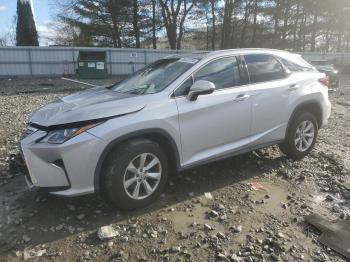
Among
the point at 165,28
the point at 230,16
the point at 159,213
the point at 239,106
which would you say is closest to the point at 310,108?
the point at 239,106

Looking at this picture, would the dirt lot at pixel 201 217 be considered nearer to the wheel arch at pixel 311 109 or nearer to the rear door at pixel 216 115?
the rear door at pixel 216 115

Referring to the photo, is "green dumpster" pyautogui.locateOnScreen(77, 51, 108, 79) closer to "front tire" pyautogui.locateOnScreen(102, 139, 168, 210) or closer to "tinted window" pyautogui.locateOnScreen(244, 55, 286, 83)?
"tinted window" pyautogui.locateOnScreen(244, 55, 286, 83)

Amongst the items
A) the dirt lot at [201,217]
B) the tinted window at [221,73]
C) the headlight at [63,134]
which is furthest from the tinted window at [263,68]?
the headlight at [63,134]

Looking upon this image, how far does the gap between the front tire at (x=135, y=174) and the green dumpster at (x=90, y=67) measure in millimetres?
19347

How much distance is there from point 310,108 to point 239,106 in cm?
165

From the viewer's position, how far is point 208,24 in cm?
4209

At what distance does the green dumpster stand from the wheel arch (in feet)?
60.1

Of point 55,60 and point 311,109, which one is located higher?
point 55,60

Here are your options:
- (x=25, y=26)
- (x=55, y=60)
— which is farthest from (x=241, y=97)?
(x=25, y=26)

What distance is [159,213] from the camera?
4.31m

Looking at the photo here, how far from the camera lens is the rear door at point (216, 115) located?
4473 millimetres

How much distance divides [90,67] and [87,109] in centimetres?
1944

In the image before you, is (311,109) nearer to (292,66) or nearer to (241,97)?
(292,66)

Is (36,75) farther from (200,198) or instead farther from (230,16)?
(230,16)
